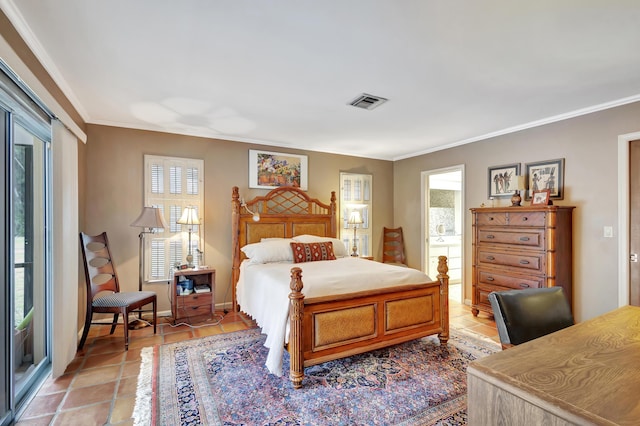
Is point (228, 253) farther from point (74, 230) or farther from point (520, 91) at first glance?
point (520, 91)

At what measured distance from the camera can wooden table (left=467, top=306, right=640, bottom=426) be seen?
85 centimetres

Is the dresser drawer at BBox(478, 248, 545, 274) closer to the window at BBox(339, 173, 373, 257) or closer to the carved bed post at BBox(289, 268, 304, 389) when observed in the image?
the window at BBox(339, 173, 373, 257)

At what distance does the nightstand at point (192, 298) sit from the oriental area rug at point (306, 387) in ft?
2.13

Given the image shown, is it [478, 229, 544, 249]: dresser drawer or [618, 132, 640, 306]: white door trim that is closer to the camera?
[618, 132, 640, 306]: white door trim

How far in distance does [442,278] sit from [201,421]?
240 centimetres

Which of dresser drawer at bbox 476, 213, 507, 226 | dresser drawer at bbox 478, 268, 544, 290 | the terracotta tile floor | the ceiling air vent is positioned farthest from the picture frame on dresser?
the ceiling air vent

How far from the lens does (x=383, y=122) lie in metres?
3.73

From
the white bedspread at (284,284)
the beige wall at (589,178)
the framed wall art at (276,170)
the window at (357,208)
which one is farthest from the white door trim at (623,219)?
the framed wall art at (276,170)

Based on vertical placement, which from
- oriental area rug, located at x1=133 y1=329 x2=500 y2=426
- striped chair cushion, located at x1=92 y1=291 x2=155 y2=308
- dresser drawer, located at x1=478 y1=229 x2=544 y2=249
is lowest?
oriental area rug, located at x1=133 y1=329 x2=500 y2=426

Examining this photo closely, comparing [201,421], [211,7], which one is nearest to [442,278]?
[201,421]

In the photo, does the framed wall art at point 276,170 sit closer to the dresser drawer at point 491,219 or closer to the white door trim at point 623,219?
the dresser drawer at point 491,219

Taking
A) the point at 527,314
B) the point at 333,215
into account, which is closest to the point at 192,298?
the point at 333,215

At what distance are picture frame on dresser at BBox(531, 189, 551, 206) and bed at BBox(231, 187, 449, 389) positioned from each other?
1.46 m

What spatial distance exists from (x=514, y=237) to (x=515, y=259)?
0.26 meters
